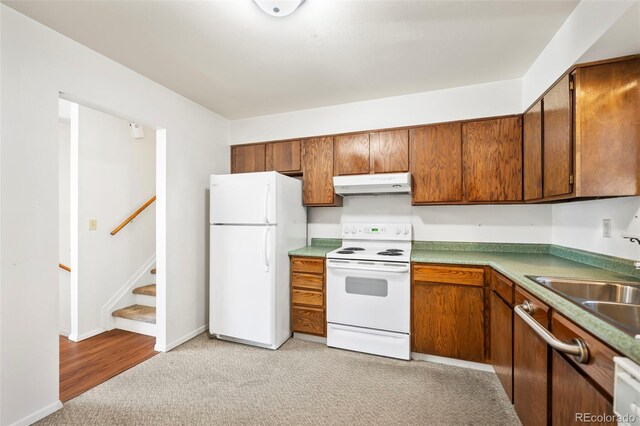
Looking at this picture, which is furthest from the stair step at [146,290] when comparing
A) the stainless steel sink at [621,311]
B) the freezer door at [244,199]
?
the stainless steel sink at [621,311]

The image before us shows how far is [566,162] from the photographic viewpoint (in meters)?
1.63

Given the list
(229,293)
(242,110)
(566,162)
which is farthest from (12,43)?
(566,162)

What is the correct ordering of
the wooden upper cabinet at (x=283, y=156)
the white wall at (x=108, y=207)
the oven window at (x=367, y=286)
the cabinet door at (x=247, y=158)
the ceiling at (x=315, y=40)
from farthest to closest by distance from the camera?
1. the cabinet door at (x=247, y=158)
2. the wooden upper cabinet at (x=283, y=156)
3. the white wall at (x=108, y=207)
4. the oven window at (x=367, y=286)
5. the ceiling at (x=315, y=40)

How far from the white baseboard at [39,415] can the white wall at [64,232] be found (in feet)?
4.83

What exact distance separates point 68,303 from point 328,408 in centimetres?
311

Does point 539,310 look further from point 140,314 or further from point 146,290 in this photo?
point 146,290

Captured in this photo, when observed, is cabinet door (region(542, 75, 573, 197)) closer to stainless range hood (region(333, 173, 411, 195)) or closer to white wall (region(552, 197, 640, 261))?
white wall (region(552, 197, 640, 261))

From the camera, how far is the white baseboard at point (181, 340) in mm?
2561

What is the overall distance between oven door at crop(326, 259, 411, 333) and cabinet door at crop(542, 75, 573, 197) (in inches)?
45.8

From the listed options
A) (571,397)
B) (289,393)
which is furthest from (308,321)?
(571,397)

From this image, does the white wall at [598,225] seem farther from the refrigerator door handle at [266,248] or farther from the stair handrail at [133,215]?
the stair handrail at [133,215]

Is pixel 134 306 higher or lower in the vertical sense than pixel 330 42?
lower

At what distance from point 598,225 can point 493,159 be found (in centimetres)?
88

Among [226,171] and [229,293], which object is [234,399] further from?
[226,171]
